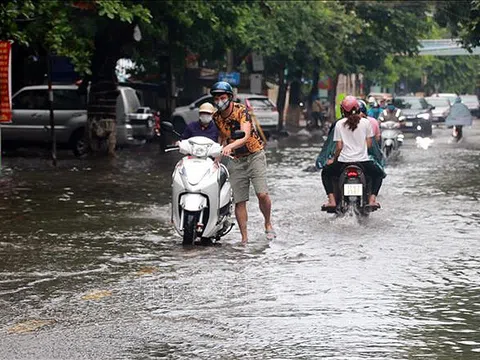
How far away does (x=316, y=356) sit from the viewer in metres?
7.38

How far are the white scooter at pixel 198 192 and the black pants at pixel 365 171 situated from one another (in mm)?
2722

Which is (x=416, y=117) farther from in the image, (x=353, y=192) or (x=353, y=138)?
(x=353, y=192)

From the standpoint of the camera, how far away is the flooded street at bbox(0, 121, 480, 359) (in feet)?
25.6

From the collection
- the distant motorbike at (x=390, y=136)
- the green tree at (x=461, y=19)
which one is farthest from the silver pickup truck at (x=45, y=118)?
the green tree at (x=461, y=19)

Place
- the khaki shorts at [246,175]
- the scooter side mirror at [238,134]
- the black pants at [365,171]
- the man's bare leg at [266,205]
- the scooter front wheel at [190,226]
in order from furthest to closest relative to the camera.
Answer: the black pants at [365,171] → the man's bare leg at [266,205] → the khaki shorts at [246,175] → the scooter side mirror at [238,134] → the scooter front wheel at [190,226]

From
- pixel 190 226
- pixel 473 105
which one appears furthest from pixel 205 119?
pixel 473 105

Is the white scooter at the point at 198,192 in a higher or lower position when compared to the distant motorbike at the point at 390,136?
higher

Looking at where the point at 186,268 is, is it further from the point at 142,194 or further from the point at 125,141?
the point at 125,141

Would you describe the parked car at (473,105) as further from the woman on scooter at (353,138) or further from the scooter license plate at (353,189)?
the scooter license plate at (353,189)

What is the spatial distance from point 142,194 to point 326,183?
501 centimetres

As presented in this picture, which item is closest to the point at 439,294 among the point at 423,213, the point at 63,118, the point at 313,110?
the point at 423,213

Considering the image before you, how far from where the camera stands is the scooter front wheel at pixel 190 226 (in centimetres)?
1254

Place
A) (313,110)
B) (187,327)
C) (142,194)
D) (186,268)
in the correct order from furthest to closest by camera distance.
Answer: (313,110) < (142,194) < (186,268) < (187,327)

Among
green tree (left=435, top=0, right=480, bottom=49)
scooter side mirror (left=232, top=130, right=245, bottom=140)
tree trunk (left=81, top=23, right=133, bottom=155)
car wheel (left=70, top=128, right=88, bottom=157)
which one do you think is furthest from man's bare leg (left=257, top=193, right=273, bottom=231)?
green tree (left=435, top=0, right=480, bottom=49)
